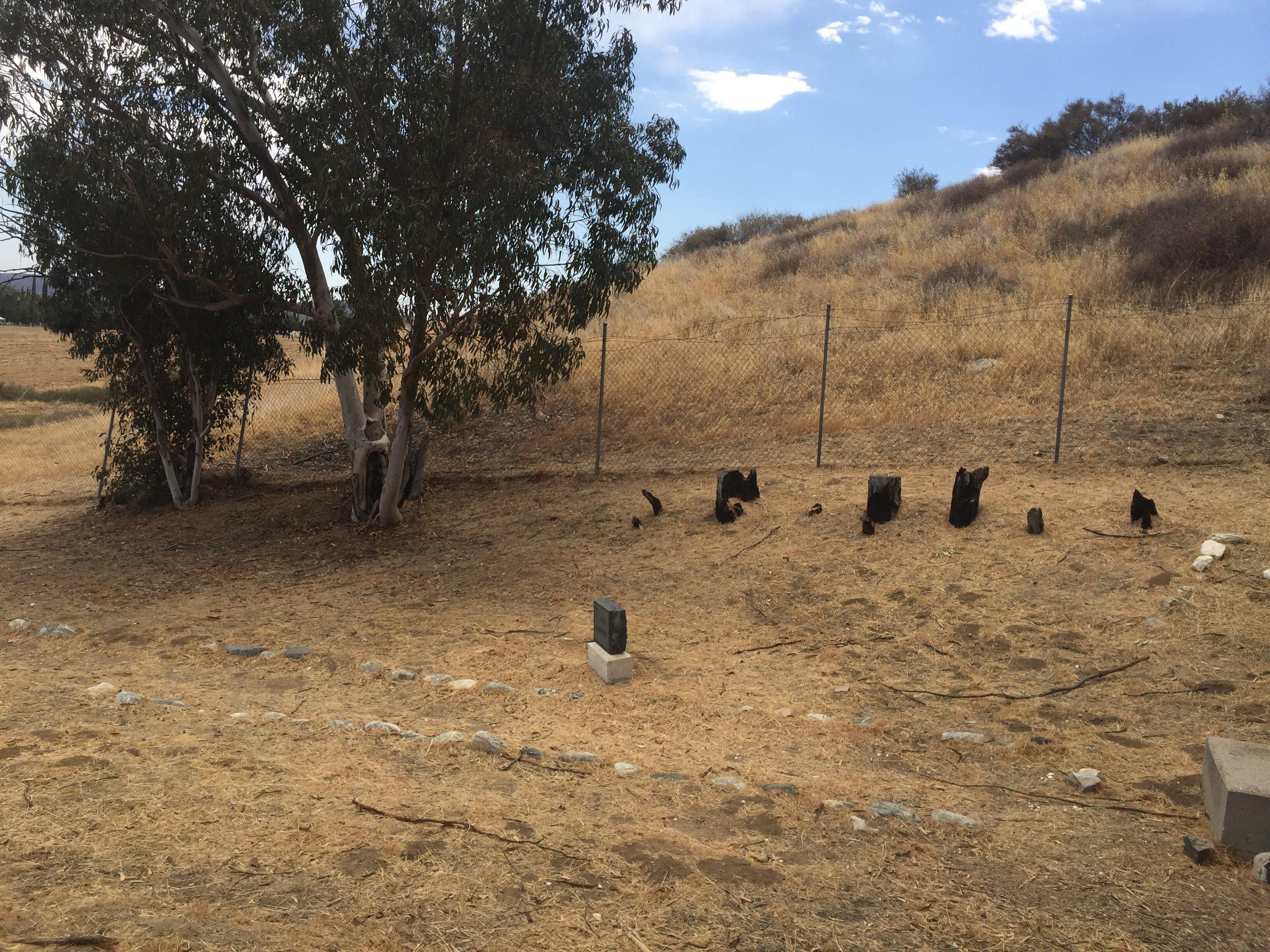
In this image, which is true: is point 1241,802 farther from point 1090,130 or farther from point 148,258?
point 1090,130

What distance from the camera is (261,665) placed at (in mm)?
6633

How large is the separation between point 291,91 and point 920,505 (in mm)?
8105

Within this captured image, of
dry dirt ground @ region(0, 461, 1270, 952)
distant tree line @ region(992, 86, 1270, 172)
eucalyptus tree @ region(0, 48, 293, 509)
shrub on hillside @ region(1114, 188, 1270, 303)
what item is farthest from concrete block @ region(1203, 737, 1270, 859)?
distant tree line @ region(992, 86, 1270, 172)

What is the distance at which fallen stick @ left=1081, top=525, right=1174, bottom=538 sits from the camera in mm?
7840

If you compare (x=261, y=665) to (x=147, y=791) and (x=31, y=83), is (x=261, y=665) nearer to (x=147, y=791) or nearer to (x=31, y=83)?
(x=147, y=791)

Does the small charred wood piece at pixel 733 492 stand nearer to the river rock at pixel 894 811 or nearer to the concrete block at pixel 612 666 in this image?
the concrete block at pixel 612 666

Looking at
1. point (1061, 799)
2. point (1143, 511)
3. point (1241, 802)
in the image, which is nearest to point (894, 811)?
point (1061, 799)

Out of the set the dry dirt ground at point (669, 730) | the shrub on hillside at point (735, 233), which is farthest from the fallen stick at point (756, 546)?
the shrub on hillside at point (735, 233)

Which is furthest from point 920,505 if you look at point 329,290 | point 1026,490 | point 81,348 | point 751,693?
point 81,348

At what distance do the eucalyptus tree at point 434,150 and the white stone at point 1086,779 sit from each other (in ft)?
22.5

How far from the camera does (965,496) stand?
8.59m

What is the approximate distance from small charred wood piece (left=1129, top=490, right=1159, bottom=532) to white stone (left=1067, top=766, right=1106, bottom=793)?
400 centimetres

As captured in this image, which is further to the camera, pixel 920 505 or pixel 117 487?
pixel 117 487

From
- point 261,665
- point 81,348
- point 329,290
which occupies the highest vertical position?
point 329,290
